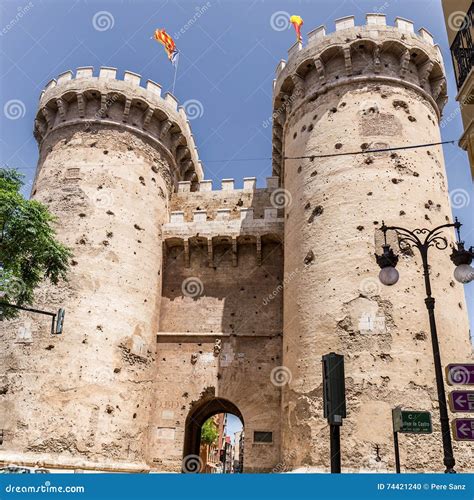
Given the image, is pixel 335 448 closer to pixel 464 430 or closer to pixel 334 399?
pixel 334 399

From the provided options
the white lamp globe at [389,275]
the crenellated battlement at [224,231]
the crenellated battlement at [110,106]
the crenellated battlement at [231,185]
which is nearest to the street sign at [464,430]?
the white lamp globe at [389,275]

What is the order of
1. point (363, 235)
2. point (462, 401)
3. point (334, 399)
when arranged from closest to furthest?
1. point (334, 399)
2. point (462, 401)
3. point (363, 235)

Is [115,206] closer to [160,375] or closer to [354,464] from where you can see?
[160,375]

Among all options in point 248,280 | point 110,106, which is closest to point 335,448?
point 248,280

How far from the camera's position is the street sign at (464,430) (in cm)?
687

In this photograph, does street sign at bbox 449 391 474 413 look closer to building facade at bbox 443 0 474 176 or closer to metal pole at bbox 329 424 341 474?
metal pole at bbox 329 424 341 474

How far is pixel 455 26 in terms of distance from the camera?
9.89m

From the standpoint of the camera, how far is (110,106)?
68.2 ft

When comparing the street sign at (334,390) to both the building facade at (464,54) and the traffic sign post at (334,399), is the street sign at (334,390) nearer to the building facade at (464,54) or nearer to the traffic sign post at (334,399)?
the traffic sign post at (334,399)

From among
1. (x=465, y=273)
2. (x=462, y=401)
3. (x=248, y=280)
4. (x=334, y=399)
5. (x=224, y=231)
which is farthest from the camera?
(x=224, y=231)

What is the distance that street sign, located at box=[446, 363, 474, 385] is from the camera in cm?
713

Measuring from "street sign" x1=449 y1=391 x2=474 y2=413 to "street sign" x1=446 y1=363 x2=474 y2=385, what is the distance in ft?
0.50

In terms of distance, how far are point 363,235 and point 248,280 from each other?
5.67 meters

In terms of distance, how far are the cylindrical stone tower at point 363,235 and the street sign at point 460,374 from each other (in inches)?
269
